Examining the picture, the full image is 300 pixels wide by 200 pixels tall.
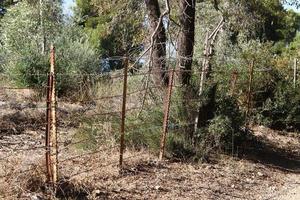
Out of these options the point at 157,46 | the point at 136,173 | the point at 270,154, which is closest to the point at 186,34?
the point at 157,46

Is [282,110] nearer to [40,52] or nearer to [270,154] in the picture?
[270,154]

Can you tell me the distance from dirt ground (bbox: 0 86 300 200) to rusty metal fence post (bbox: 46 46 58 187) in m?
0.15

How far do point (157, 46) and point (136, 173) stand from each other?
156 inches

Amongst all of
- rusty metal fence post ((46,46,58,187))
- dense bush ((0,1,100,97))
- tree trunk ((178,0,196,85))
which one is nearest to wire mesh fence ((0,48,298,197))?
rusty metal fence post ((46,46,58,187))

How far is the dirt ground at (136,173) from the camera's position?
23.8 feet

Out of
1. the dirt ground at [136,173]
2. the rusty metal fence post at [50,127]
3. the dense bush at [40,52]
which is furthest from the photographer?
the dense bush at [40,52]

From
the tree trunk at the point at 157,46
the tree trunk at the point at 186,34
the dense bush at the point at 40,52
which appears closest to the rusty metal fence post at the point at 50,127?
the dense bush at the point at 40,52

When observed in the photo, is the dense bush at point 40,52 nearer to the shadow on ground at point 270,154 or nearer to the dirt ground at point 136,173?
the dirt ground at point 136,173

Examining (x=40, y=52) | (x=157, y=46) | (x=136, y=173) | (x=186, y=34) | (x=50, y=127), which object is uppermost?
(x=186, y=34)

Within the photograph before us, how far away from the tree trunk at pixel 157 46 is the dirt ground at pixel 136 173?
7.19 feet

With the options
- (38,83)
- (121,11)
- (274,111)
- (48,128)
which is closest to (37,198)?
(48,128)

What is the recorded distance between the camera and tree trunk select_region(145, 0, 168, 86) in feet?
37.5

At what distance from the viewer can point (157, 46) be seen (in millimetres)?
11828

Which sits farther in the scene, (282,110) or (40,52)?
(40,52)
